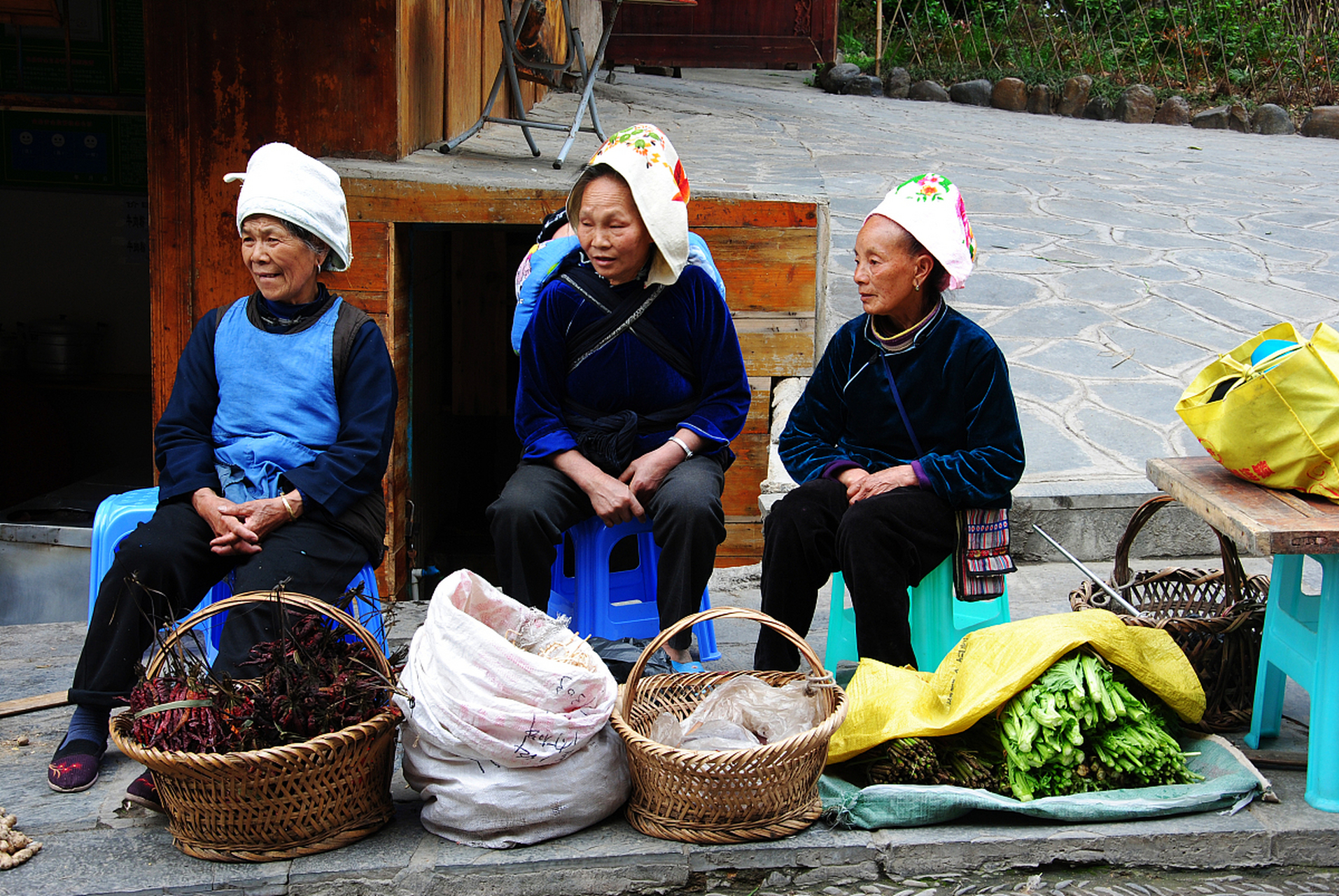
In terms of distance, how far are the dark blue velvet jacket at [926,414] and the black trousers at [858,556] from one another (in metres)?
0.10

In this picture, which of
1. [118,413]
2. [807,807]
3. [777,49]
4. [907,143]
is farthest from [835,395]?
[777,49]


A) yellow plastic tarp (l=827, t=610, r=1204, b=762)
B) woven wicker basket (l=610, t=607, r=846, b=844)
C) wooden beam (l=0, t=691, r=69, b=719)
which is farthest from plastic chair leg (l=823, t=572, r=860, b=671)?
wooden beam (l=0, t=691, r=69, b=719)

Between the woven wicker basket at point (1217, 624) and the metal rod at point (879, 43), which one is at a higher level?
the metal rod at point (879, 43)

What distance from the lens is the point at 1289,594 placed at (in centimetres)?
287

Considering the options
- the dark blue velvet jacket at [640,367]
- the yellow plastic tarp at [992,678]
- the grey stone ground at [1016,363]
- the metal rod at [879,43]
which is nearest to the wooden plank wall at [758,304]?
the grey stone ground at [1016,363]

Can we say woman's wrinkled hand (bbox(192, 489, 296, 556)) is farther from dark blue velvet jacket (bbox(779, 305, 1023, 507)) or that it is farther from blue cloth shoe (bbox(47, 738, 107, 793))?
dark blue velvet jacket (bbox(779, 305, 1023, 507))

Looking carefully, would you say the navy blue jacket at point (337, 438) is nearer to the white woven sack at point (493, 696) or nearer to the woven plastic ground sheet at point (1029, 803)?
the white woven sack at point (493, 696)

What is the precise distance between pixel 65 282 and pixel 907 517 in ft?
18.6

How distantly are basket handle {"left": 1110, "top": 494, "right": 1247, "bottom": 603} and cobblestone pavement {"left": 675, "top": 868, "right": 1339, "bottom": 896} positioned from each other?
0.87 metres

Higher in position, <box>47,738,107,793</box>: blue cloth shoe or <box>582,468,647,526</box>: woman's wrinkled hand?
<box>582,468,647,526</box>: woman's wrinkled hand

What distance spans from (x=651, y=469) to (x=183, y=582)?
51.3 inches

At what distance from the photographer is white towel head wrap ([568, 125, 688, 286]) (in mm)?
3248

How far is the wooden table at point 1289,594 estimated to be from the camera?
251 centimetres

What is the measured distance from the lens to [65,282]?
6.65 metres
